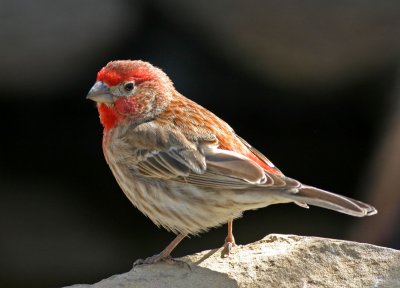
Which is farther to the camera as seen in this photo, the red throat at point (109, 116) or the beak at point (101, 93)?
the red throat at point (109, 116)

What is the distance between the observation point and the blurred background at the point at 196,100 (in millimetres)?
10195

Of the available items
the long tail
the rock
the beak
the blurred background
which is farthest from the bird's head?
the blurred background

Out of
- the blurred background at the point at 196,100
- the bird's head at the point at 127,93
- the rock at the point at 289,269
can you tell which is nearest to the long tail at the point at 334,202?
the rock at the point at 289,269

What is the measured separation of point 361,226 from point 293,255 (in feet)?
12.7

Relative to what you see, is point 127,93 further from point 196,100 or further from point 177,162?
point 196,100

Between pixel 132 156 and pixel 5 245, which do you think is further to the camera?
pixel 5 245

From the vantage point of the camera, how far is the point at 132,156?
7215mm

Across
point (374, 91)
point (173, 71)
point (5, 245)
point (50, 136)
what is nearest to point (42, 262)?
point (5, 245)

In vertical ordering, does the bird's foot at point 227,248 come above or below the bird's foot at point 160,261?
above

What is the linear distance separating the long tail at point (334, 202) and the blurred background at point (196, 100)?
12.3 feet

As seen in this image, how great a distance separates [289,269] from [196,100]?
460cm

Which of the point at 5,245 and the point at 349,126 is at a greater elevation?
the point at 349,126

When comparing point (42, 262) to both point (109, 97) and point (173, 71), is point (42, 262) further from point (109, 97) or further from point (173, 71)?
→ point (109, 97)

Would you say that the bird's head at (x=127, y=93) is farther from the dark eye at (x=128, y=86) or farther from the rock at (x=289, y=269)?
the rock at (x=289, y=269)
